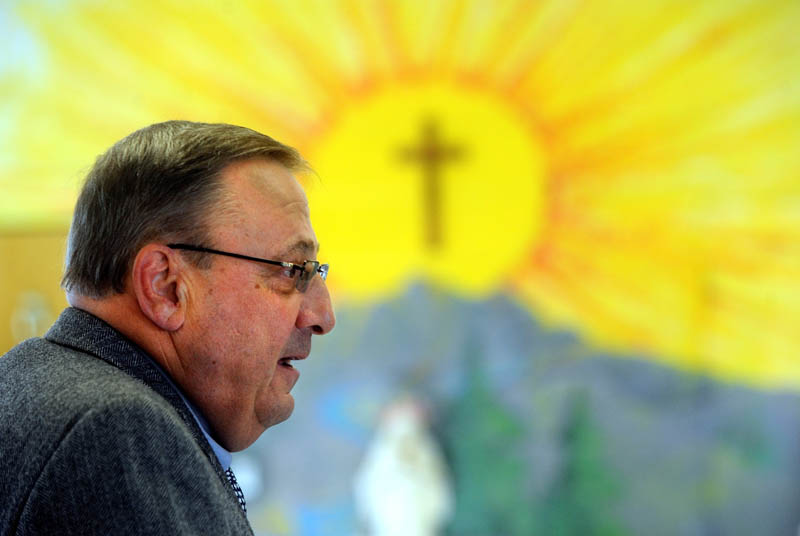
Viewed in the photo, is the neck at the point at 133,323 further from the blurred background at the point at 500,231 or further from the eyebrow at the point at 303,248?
the blurred background at the point at 500,231

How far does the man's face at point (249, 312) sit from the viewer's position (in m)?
1.25

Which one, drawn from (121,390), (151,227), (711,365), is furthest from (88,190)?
(711,365)

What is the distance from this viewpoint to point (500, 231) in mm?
4613

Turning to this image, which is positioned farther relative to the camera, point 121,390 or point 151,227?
point 151,227

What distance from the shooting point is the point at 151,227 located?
1230mm

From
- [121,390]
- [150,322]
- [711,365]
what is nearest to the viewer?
[121,390]

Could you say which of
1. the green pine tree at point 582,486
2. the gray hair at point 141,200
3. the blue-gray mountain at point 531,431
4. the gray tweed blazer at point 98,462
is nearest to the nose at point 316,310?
the gray hair at point 141,200

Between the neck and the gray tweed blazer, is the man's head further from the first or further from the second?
the gray tweed blazer

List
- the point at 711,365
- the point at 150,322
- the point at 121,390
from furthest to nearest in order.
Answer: the point at 711,365 < the point at 150,322 < the point at 121,390

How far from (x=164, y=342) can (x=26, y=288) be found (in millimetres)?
3804

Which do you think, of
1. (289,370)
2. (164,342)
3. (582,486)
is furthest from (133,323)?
(582,486)

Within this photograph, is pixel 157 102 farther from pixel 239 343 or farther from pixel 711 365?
pixel 239 343

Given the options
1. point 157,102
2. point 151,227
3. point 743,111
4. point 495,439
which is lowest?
point 495,439

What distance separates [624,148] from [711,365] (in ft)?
4.06
